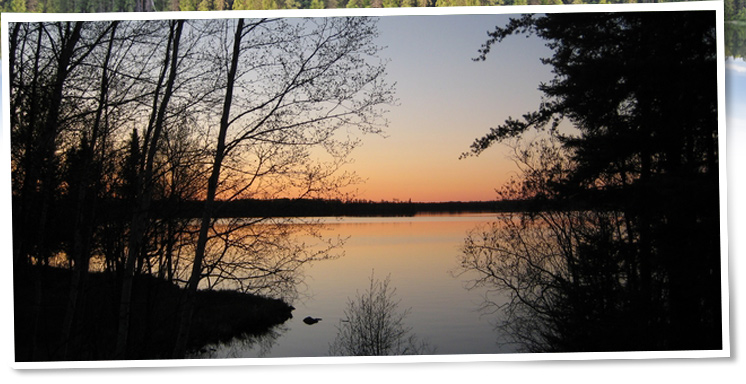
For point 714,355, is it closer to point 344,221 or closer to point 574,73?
point 574,73

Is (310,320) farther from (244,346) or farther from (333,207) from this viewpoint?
(333,207)

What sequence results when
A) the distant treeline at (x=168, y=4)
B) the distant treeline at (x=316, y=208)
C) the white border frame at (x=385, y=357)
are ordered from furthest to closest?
the distant treeline at (x=168, y=4) → the distant treeline at (x=316, y=208) → the white border frame at (x=385, y=357)

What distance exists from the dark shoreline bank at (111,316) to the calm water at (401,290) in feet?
0.56

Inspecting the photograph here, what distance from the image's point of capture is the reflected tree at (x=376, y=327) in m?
4.54

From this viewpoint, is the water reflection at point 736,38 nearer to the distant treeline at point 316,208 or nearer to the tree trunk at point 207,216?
the distant treeline at point 316,208

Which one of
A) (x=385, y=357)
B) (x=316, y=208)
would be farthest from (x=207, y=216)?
(x=385, y=357)

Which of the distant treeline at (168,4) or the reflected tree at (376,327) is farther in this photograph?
the distant treeline at (168,4)

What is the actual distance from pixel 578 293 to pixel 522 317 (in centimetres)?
50

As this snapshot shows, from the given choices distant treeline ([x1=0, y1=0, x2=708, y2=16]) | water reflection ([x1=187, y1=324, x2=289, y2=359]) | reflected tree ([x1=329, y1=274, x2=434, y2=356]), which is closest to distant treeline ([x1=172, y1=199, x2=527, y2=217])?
reflected tree ([x1=329, y1=274, x2=434, y2=356])

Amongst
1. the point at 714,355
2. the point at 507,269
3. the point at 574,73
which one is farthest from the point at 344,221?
the point at 714,355

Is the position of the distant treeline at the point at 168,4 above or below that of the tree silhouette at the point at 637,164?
above

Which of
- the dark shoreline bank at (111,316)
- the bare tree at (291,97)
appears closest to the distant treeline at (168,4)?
the bare tree at (291,97)

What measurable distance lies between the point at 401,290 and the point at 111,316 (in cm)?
213

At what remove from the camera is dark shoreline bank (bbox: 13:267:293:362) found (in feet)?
14.6
